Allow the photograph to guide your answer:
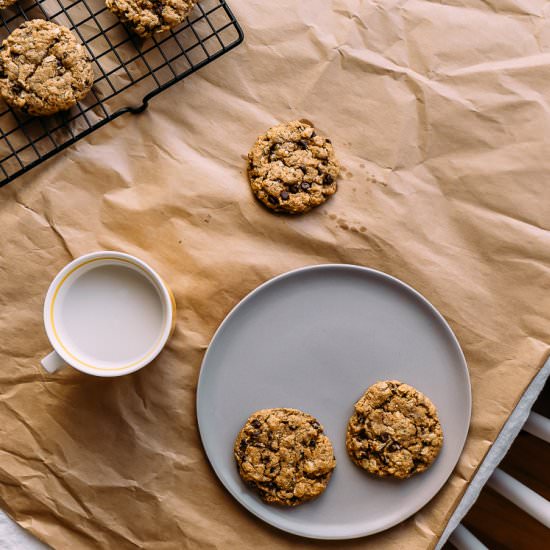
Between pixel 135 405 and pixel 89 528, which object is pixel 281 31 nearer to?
pixel 135 405

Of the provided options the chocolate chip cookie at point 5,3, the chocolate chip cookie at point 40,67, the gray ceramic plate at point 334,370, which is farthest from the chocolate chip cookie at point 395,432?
the chocolate chip cookie at point 5,3

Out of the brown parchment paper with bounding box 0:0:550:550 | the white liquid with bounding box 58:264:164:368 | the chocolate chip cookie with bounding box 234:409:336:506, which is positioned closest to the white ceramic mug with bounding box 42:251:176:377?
the white liquid with bounding box 58:264:164:368

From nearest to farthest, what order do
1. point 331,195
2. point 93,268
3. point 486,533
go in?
point 93,268, point 331,195, point 486,533

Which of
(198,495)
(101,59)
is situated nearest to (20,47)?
(101,59)

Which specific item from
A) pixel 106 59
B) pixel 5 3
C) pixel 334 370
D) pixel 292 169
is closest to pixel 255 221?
pixel 292 169

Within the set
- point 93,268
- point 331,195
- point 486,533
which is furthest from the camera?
point 486,533

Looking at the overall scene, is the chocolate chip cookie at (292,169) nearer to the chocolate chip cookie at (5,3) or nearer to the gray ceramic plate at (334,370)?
the gray ceramic plate at (334,370)

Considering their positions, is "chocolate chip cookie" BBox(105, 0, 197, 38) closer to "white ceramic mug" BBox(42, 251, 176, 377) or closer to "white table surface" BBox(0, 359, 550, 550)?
"white ceramic mug" BBox(42, 251, 176, 377)
